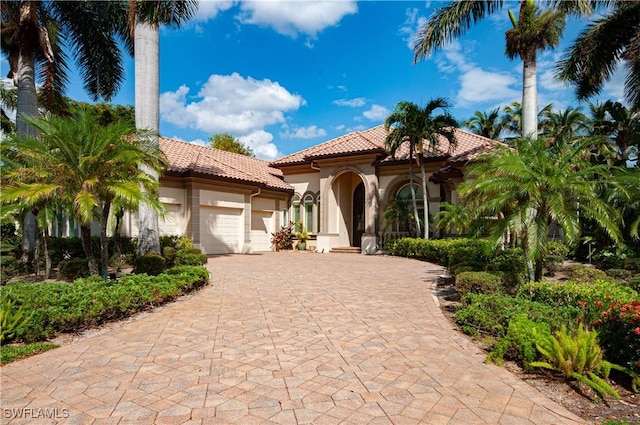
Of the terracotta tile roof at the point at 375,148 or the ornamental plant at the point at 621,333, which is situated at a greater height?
the terracotta tile roof at the point at 375,148

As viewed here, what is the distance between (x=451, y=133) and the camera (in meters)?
16.8

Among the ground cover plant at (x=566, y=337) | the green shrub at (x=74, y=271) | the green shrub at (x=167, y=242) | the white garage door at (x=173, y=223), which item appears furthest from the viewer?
the white garage door at (x=173, y=223)

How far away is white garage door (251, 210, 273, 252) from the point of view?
22156mm

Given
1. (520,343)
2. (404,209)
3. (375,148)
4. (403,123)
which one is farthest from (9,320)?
(375,148)

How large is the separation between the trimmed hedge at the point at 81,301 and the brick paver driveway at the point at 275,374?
42 centimetres

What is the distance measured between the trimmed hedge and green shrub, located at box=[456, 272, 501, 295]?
617 cm

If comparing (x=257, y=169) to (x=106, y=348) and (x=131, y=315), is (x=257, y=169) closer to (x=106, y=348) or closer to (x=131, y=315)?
(x=131, y=315)

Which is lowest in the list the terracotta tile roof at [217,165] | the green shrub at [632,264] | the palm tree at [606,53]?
the green shrub at [632,264]

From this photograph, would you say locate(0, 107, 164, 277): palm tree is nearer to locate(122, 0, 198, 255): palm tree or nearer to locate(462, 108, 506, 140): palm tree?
locate(122, 0, 198, 255): palm tree

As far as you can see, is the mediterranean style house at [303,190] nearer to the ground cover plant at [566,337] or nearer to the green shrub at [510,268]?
the green shrub at [510,268]

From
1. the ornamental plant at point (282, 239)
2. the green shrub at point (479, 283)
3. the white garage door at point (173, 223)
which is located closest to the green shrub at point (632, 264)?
the green shrub at point (479, 283)

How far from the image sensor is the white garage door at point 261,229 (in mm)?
22156

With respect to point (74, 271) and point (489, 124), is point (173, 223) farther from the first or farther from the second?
point (489, 124)

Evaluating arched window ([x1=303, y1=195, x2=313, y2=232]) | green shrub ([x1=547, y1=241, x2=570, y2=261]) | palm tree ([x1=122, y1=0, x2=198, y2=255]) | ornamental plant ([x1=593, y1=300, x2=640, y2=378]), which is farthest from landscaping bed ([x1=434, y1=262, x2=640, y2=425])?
arched window ([x1=303, y1=195, x2=313, y2=232])
